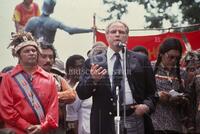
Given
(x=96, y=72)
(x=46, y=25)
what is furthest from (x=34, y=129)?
(x=46, y=25)

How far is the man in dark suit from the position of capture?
2787 mm

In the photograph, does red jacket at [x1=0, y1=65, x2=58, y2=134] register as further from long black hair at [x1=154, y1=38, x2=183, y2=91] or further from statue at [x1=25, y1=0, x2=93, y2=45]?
long black hair at [x1=154, y1=38, x2=183, y2=91]

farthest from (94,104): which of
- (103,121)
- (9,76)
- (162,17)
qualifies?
(162,17)

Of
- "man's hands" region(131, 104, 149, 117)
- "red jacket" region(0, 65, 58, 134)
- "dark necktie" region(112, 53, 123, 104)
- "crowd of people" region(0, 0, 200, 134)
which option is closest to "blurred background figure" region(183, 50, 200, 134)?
"crowd of people" region(0, 0, 200, 134)

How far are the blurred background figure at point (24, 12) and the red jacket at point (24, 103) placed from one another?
0.61 meters

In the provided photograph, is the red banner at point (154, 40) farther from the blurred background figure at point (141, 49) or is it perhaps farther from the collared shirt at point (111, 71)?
the collared shirt at point (111, 71)

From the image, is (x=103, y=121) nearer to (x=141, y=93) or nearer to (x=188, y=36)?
(x=141, y=93)

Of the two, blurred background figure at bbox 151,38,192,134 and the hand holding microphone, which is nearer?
the hand holding microphone

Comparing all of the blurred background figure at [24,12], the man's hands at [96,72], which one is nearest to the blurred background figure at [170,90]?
the man's hands at [96,72]

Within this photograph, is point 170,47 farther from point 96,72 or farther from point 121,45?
point 96,72

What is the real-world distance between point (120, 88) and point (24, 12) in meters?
1.02

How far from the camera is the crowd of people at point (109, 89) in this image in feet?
9.04

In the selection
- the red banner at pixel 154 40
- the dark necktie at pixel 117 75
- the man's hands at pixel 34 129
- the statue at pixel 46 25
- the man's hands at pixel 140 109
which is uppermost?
the statue at pixel 46 25

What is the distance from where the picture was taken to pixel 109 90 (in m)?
2.81
